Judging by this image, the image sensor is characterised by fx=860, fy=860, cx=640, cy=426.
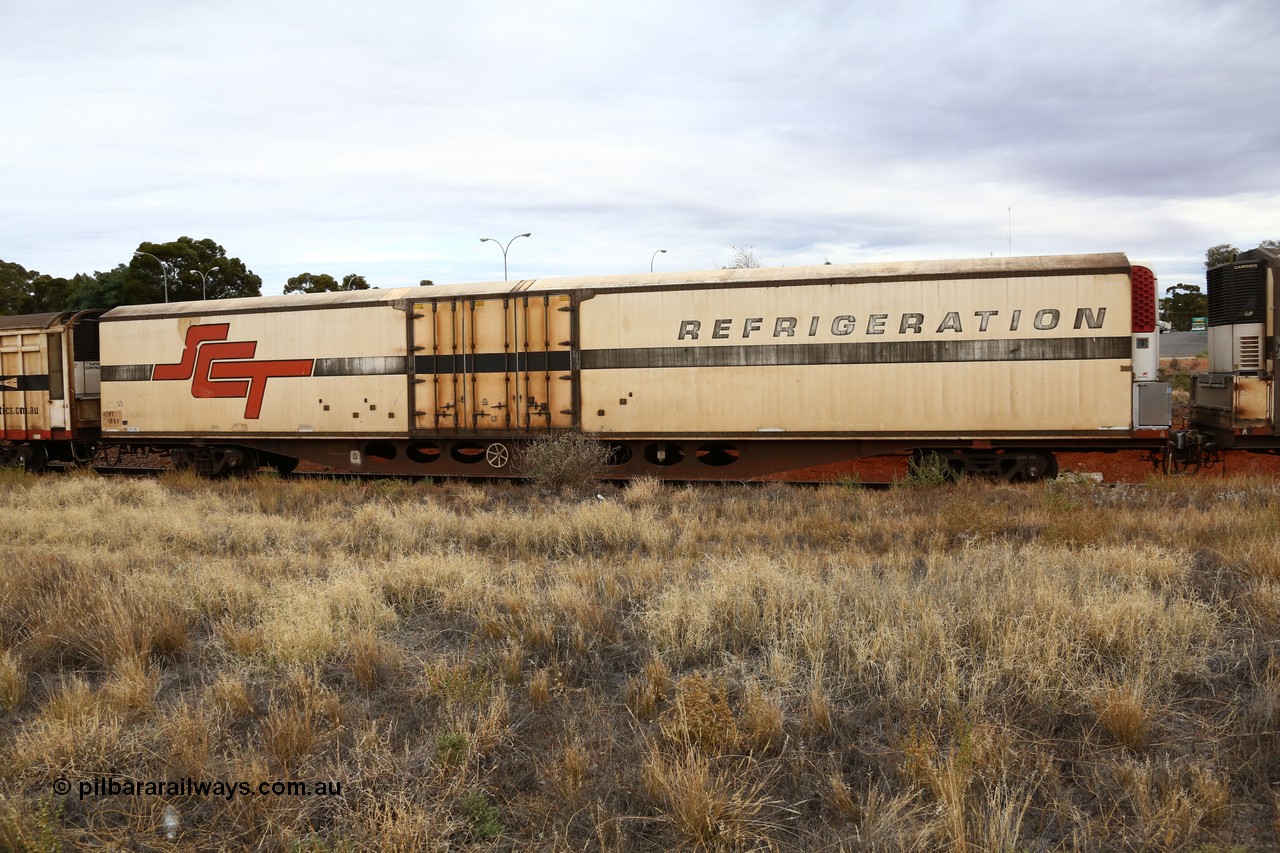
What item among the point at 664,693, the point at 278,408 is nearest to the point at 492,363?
the point at 278,408

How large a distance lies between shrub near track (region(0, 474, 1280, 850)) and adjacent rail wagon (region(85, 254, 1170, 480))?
432 centimetres

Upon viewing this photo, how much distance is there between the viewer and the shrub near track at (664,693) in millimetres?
3549

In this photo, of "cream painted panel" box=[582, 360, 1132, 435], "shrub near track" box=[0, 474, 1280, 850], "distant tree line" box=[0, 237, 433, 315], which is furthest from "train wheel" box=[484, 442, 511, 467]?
"distant tree line" box=[0, 237, 433, 315]

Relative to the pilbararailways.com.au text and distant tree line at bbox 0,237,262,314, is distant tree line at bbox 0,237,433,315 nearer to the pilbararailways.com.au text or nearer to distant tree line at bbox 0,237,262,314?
distant tree line at bbox 0,237,262,314

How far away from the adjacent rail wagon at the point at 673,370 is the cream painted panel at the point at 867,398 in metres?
0.02

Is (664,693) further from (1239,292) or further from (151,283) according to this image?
(151,283)

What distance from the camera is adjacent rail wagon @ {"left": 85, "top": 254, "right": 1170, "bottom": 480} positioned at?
12.4 m

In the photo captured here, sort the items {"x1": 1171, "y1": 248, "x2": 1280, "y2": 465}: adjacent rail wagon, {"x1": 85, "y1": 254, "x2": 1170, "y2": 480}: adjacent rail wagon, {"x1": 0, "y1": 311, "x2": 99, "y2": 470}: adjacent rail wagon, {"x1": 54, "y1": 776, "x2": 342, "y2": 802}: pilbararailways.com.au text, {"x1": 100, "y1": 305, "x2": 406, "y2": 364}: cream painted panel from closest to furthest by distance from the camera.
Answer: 1. {"x1": 54, "y1": 776, "x2": 342, "y2": 802}: pilbararailways.com.au text
2. {"x1": 1171, "y1": 248, "x2": 1280, "y2": 465}: adjacent rail wagon
3. {"x1": 85, "y1": 254, "x2": 1170, "y2": 480}: adjacent rail wagon
4. {"x1": 100, "y1": 305, "x2": 406, "y2": 364}: cream painted panel
5. {"x1": 0, "y1": 311, "x2": 99, "y2": 470}: adjacent rail wagon

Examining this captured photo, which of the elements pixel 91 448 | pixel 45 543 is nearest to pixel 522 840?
pixel 45 543

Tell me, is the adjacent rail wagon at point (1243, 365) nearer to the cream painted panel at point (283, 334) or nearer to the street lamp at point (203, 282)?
the cream painted panel at point (283, 334)

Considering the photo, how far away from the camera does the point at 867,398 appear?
1312 cm

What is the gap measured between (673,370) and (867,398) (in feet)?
10.0

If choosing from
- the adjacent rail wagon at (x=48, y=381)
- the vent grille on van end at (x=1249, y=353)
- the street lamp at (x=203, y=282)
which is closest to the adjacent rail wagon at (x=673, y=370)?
the adjacent rail wagon at (x=48, y=381)

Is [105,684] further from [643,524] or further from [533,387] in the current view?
[533,387]
